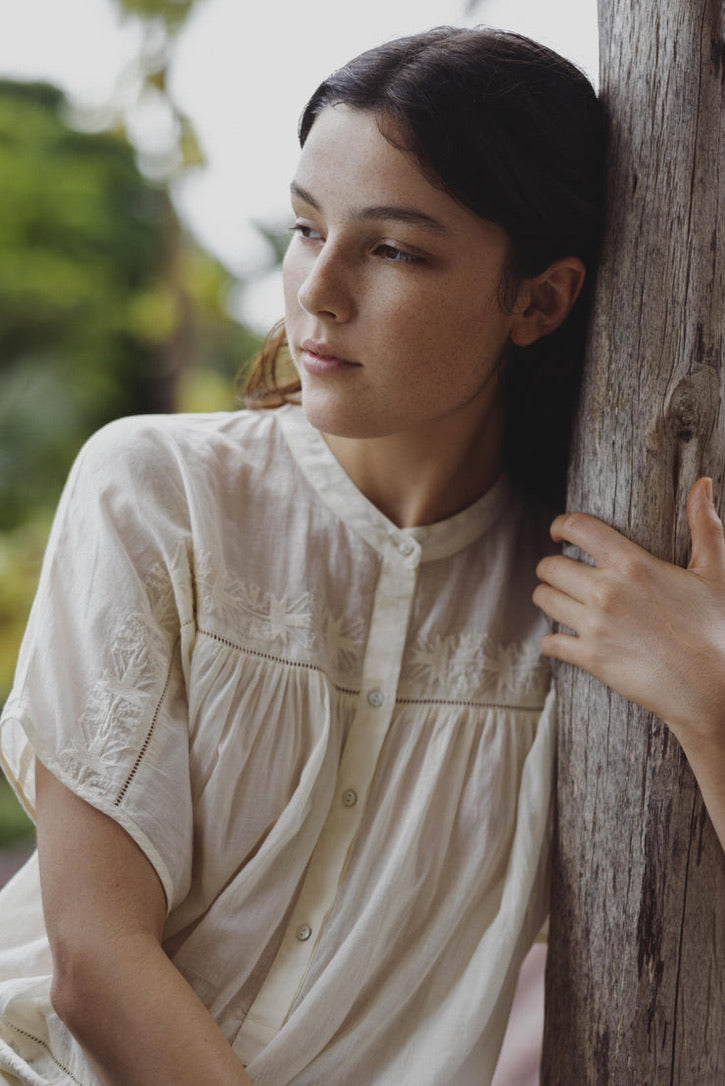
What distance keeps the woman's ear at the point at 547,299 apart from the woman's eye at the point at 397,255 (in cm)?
17

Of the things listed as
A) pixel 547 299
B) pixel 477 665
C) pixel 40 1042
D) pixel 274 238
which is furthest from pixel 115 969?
pixel 274 238

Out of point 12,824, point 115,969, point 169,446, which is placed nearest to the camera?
point 115,969

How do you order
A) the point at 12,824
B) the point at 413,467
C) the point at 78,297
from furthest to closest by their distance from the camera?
1. the point at 78,297
2. the point at 12,824
3. the point at 413,467

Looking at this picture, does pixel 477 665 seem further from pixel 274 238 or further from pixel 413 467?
pixel 274 238

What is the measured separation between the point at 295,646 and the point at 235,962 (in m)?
0.38

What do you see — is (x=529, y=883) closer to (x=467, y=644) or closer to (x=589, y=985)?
(x=589, y=985)

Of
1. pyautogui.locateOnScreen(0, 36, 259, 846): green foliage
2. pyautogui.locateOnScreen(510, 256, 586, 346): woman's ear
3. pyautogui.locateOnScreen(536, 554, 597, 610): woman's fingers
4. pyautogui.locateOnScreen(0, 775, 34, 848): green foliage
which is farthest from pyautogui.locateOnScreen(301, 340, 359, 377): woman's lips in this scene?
pyautogui.locateOnScreen(0, 36, 259, 846): green foliage

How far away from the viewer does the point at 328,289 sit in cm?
124

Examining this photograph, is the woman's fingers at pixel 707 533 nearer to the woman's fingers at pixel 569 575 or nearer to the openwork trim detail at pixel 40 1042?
the woman's fingers at pixel 569 575

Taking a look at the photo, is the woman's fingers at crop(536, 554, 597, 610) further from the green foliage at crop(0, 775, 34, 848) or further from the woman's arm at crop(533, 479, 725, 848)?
the green foliage at crop(0, 775, 34, 848)

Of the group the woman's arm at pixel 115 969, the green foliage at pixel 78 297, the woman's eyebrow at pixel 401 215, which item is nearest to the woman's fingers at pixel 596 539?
the woman's eyebrow at pixel 401 215

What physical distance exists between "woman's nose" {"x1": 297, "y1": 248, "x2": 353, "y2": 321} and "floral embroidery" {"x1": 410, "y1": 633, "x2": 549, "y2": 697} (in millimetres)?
454

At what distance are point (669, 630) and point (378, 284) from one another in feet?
1.67

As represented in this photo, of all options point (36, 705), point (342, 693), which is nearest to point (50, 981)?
point (36, 705)
